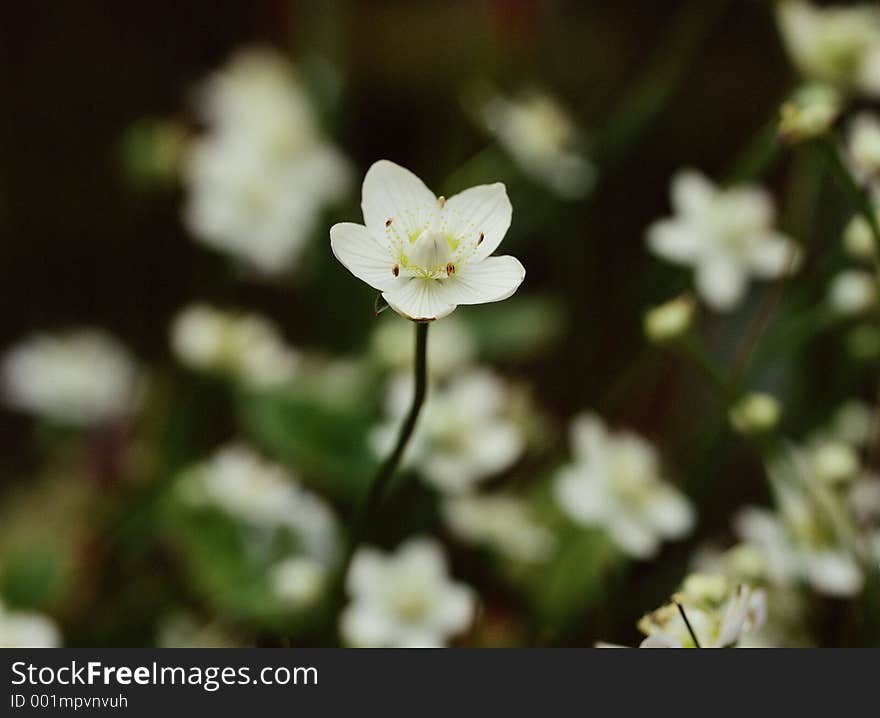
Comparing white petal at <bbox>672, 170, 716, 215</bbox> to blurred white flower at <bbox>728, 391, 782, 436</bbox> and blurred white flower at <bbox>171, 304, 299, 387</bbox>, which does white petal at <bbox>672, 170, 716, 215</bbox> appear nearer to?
blurred white flower at <bbox>728, 391, 782, 436</bbox>

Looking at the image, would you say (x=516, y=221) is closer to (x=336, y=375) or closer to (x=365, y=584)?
(x=336, y=375)

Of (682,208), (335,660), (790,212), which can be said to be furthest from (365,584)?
(790,212)

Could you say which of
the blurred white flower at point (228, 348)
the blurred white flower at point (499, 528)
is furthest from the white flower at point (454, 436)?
the blurred white flower at point (228, 348)

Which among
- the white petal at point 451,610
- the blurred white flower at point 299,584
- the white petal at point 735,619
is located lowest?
the white petal at point 735,619

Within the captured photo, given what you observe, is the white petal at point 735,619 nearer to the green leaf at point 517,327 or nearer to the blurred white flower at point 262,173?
the green leaf at point 517,327

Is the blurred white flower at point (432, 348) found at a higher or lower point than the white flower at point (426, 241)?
higher

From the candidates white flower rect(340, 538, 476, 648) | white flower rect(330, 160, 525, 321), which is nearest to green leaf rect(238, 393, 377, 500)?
white flower rect(340, 538, 476, 648)

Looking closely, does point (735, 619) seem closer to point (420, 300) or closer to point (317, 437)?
point (420, 300)

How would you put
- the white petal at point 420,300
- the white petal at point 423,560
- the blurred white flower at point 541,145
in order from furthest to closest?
1. the blurred white flower at point 541,145
2. the white petal at point 423,560
3. the white petal at point 420,300
